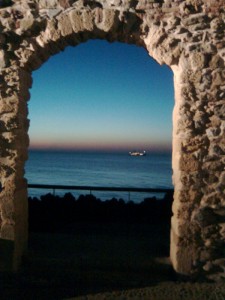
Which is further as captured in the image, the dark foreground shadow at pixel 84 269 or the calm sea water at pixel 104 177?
the calm sea water at pixel 104 177

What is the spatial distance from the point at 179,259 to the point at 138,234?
5.28ft

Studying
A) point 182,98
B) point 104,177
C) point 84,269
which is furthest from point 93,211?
point 104,177

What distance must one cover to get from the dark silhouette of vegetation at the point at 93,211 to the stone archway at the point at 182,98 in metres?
2.29

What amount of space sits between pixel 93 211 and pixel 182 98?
3290 mm

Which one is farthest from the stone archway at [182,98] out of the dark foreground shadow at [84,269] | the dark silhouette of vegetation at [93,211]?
the dark silhouette of vegetation at [93,211]

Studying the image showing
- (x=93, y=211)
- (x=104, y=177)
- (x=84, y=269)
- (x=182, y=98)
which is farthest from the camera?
(x=104, y=177)

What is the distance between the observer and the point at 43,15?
3.69 metres

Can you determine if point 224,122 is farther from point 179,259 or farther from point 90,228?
point 90,228

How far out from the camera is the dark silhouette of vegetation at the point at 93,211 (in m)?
6.00

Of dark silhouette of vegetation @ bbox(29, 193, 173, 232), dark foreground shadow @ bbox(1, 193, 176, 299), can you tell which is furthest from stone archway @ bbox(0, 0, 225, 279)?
dark silhouette of vegetation @ bbox(29, 193, 173, 232)

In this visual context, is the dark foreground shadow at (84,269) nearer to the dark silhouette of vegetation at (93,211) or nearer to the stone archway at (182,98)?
the stone archway at (182,98)

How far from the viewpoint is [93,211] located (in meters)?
6.14

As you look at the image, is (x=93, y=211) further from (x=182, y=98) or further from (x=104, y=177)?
(x=104, y=177)

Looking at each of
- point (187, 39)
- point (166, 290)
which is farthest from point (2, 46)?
point (166, 290)
